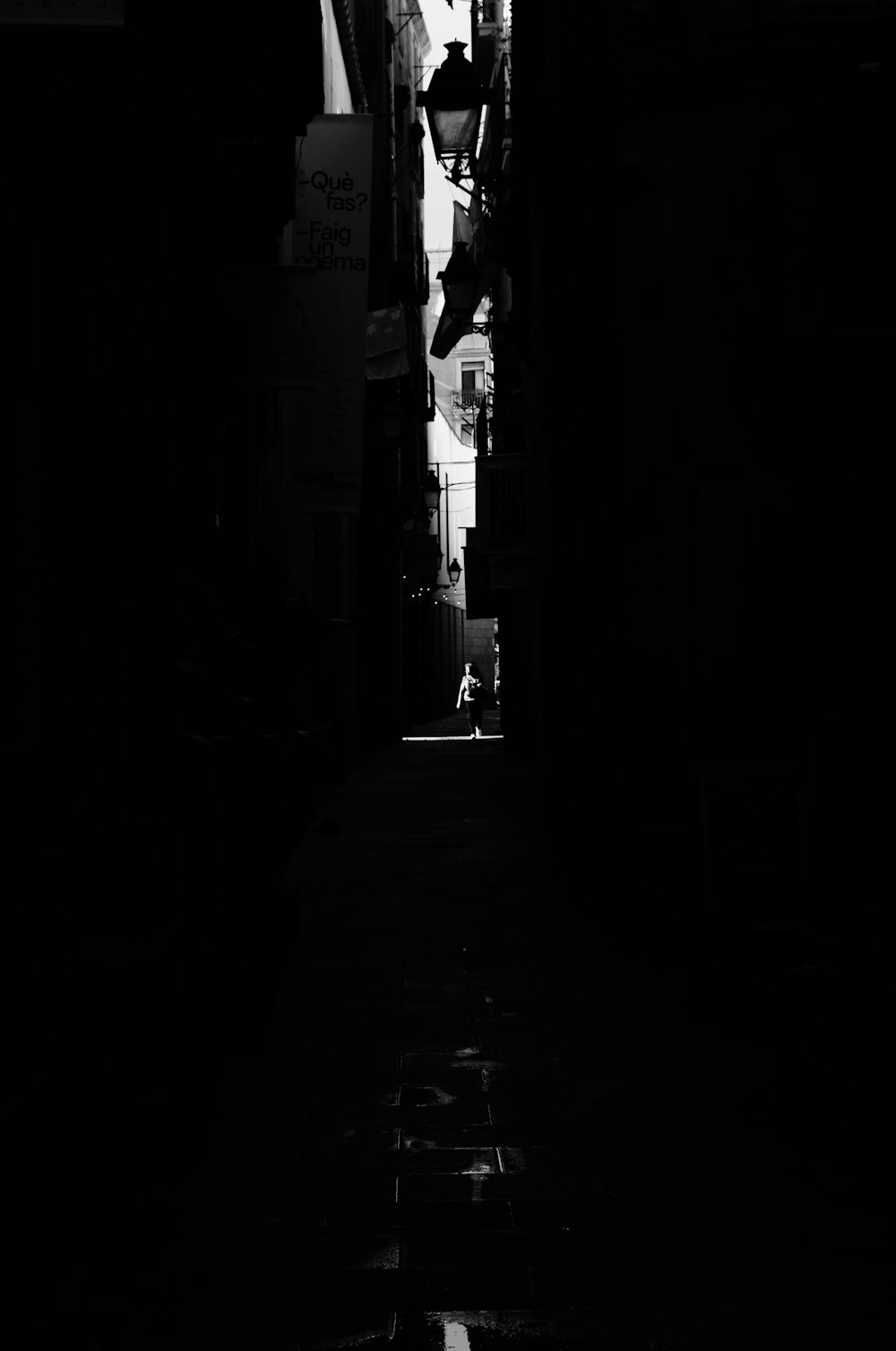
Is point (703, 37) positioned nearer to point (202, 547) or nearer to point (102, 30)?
point (202, 547)

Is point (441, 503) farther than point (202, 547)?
Yes

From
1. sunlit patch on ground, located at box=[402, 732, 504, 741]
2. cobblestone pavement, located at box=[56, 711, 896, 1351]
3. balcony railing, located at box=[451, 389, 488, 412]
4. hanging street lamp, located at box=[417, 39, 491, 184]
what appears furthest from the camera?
balcony railing, located at box=[451, 389, 488, 412]

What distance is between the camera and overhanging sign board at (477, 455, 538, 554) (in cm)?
1825

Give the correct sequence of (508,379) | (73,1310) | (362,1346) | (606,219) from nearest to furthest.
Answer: (362,1346) → (73,1310) → (606,219) → (508,379)

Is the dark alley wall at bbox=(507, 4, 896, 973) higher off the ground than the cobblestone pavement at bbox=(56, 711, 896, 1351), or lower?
higher

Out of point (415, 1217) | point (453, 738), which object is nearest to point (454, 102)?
point (415, 1217)

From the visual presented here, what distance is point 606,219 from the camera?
10797mm

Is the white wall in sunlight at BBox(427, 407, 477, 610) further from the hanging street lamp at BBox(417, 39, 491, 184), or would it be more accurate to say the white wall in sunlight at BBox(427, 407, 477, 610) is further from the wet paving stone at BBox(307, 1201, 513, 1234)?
the wet paving stone at BBox(307, 1201, 513, 1234)

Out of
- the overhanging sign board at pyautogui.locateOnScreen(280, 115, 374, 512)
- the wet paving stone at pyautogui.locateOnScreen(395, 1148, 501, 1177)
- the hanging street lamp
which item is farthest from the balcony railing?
the wet paving stone at pyautogui.locateOnScreen(395, 1148, 501, 1177)

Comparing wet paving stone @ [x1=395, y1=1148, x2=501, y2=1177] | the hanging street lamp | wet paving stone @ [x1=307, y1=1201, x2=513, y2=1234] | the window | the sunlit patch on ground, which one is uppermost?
the window

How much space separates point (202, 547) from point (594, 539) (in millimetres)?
3147

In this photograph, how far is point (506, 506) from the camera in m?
18.5

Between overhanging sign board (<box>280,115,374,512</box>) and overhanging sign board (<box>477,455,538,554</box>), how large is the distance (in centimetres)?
398

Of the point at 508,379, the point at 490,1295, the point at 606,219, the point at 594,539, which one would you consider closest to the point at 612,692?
the point at 594,539
